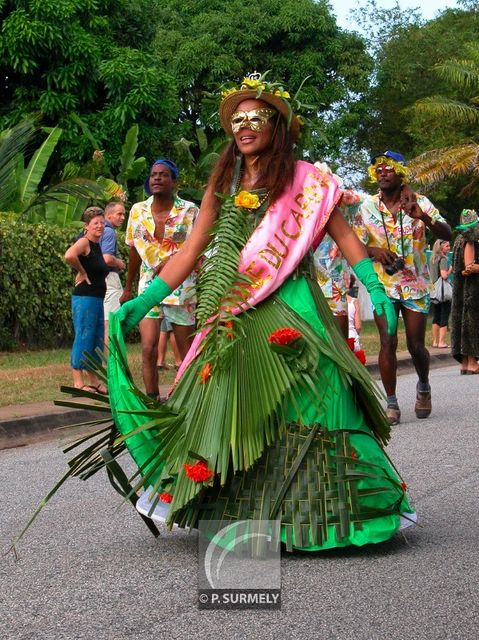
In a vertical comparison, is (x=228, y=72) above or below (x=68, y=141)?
above

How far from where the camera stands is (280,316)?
5156 mm

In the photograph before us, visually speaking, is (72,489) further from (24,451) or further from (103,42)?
(103,42)

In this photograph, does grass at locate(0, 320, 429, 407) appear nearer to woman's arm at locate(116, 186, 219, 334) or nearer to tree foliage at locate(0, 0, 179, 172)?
woman's arm at locate(116, 186, 219, 334)

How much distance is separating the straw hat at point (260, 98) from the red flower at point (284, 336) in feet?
3.06

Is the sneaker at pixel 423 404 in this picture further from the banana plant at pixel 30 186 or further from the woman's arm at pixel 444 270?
the banana plant at pixel 30 186

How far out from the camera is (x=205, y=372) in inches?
200

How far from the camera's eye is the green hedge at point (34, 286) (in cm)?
1675

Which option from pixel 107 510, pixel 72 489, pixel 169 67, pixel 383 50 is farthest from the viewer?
pixel 383 50

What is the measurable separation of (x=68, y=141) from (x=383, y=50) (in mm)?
22038

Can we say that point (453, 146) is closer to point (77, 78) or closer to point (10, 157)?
point (77, 78)

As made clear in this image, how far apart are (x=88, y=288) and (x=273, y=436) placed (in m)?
6.87

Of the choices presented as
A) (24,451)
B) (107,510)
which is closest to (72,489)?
(107,510)

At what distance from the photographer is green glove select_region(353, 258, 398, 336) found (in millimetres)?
5188

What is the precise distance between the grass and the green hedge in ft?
1.17
